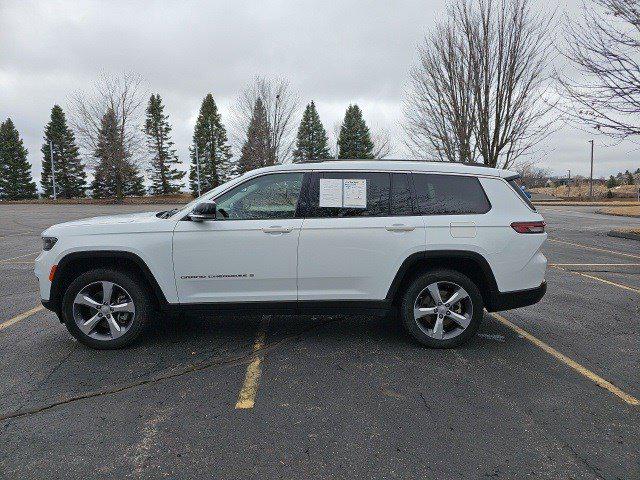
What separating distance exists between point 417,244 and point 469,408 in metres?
1.52

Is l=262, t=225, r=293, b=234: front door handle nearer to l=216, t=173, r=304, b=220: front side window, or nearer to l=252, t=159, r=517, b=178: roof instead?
l=216, t=173, r=304, b=220: front side window

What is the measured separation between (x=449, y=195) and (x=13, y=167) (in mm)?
65811

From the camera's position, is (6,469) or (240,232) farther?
(240,232)

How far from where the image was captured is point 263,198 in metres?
4.17

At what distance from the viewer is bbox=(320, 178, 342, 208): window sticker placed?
4.12m

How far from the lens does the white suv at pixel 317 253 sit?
404cm

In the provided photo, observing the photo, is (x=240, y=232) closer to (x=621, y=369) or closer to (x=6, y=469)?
(x=6, y=469)

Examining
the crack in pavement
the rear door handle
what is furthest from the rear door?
the crack in pavement

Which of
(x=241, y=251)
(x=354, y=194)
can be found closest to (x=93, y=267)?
(x=241, y=251)

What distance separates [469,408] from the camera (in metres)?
3.09

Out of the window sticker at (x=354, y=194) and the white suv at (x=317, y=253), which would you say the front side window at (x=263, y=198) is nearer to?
the white suv at (x=317, y=253)

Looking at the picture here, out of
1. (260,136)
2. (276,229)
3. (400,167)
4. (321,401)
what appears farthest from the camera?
(260,136)

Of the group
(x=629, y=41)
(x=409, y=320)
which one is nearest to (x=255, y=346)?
Answer: (x=409, y=320)

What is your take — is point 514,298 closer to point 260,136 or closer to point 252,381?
point 252,381
